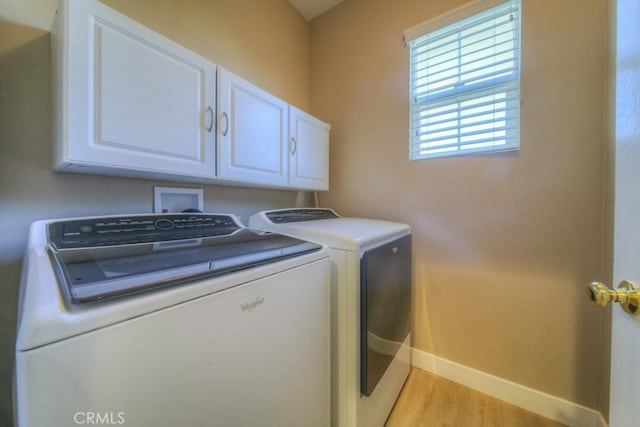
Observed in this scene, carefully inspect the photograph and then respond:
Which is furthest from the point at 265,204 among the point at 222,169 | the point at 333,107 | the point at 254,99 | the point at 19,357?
the point at 19,357

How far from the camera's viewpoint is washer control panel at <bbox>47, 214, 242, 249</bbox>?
0.84 m

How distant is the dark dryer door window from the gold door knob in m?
0.67

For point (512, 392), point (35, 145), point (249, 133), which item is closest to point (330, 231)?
point (249, 133)

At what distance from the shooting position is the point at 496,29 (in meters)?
1.43

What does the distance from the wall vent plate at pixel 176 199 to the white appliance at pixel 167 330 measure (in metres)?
0.24

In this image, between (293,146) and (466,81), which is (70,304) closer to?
(293,146)

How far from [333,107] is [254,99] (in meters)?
0.96

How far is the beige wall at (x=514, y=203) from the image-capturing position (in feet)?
4.01

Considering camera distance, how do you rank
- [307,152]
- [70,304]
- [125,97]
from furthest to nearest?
1. [307,152]
2. [125,97]
3. [70,304]

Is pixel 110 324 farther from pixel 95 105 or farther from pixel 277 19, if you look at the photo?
pixel 277 19

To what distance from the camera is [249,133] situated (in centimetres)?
136

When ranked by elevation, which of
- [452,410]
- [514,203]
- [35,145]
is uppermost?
[35,145]

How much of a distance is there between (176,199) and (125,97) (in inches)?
22.3

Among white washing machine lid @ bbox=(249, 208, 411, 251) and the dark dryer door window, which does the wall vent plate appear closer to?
white washing machine lid @ bbox=(249, 208, 411, 251)
